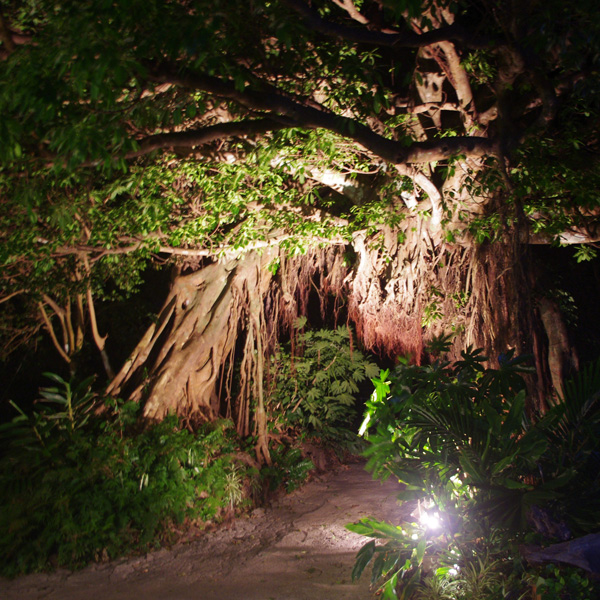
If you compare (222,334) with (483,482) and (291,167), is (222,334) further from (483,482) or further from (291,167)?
(483,482)

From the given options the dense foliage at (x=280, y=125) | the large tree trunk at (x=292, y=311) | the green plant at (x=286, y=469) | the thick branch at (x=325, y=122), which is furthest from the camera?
the green plant at (x=286, y=469)

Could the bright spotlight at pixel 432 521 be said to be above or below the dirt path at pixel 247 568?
above

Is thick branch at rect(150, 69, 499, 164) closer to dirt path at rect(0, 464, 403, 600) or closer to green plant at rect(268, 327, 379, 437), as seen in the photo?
dirt path at rect(0, 464, 403, 600)

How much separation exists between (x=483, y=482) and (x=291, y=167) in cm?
368

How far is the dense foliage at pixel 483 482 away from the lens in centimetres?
321

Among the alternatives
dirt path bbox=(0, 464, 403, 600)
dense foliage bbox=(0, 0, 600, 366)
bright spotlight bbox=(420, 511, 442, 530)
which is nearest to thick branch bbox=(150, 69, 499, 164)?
dense foliage bbox=(0, 0, 600, 366)

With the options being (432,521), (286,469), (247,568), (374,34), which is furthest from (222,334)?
(374,34)

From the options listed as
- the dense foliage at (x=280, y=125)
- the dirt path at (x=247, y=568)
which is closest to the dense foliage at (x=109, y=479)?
the dirt path at (x=247, y=568)

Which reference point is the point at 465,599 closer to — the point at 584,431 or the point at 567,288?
the point at 584,431

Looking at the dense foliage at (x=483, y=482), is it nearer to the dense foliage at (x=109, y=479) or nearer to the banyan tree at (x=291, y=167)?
the banyan tree at (x=291, y=167)

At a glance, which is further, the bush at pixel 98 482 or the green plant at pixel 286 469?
the green plant at pixel 286 469

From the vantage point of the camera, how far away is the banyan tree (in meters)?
3.75

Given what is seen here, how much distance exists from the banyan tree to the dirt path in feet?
5.05

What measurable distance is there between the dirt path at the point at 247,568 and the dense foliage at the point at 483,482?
2.00 feet
